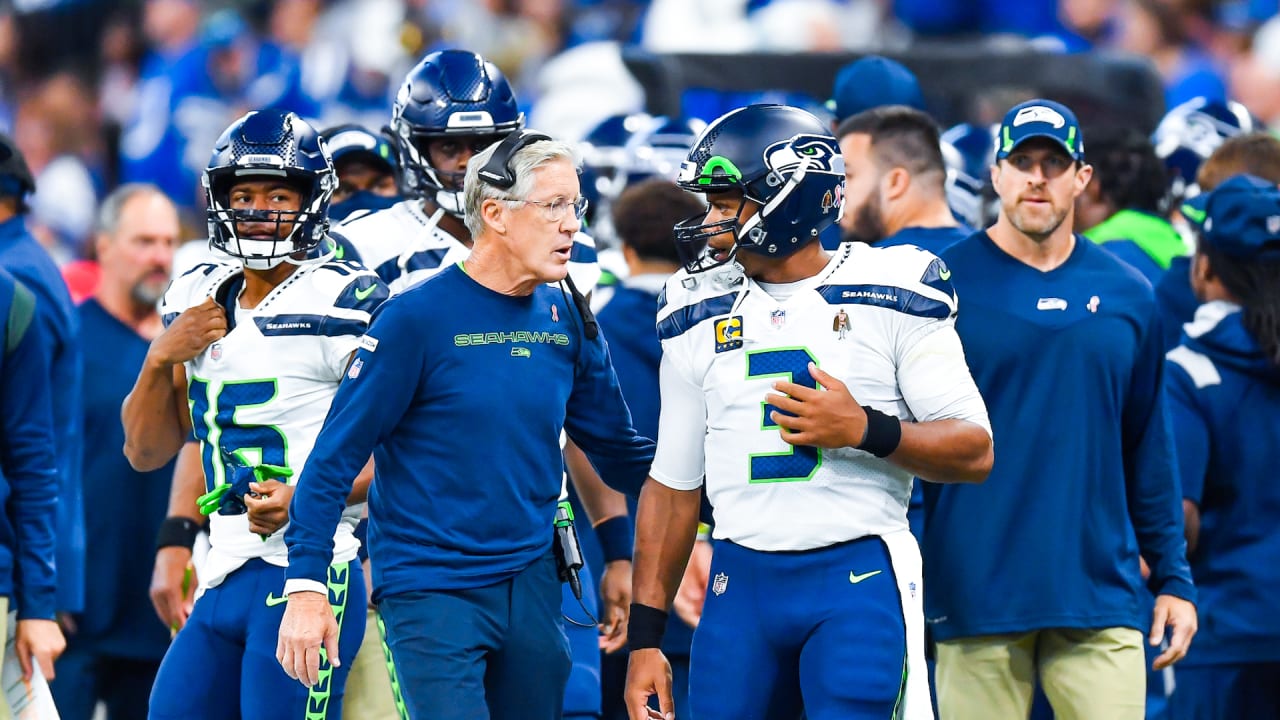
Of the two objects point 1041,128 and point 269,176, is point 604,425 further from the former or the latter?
point 1041,128

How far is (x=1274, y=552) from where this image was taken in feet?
18.7

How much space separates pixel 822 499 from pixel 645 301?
208cm

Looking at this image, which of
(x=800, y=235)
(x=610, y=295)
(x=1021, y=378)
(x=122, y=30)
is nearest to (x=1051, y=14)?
(x=122, y=30)

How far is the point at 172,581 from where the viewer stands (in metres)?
5.50

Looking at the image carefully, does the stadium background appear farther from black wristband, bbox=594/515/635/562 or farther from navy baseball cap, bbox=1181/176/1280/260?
black wristband, bbox=594/515/635/562

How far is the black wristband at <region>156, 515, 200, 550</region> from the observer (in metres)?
5.43

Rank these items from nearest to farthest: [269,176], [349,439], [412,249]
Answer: [349,439] < [269,176] < [412,249]

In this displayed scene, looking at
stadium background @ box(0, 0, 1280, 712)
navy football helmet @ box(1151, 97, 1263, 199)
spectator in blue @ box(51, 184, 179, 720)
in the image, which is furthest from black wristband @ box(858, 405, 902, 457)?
stadium background @ box(0, 0, 1280, 712)

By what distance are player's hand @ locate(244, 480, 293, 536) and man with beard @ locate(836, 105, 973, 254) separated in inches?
88.0

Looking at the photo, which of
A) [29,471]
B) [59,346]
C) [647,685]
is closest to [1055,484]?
[647,685]

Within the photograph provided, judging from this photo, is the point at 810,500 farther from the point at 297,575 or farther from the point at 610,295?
the point at 610,295

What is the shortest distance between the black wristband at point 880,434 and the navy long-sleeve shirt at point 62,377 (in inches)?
117

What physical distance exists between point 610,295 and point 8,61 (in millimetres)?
10400

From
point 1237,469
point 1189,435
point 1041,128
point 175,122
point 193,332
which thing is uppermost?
point 175,122
